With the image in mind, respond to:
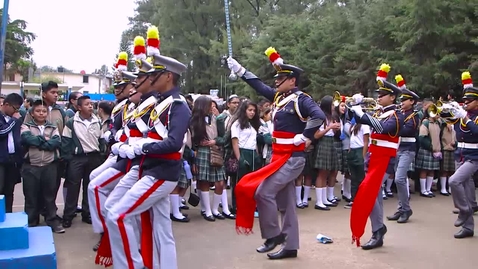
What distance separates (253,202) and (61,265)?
82.8 inches

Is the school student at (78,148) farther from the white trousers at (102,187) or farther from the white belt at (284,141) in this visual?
the white belt at (284,141)

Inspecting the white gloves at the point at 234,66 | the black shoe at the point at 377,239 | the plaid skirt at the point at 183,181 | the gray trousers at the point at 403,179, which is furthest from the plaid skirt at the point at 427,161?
the white gloves at the point at 234,66

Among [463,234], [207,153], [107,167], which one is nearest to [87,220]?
[207,153]

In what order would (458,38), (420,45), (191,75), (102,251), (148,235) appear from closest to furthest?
(148,235)
(102,251)
(458,38)
(420,45)
(191,75)

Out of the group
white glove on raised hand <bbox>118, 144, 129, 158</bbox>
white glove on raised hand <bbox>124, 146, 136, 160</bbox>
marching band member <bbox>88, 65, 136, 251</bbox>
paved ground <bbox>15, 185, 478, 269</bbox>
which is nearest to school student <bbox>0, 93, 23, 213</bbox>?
paved ground <bbox>15, 185, 478, 269</bbox>

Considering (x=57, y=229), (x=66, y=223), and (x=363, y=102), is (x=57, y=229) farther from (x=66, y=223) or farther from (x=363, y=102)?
(x=363, y=102)

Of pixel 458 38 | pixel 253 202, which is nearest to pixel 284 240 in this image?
pixel 253 202

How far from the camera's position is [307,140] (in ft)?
19.2

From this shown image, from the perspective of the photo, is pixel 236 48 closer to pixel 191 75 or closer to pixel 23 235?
pixel 191 75

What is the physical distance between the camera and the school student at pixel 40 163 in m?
6.82

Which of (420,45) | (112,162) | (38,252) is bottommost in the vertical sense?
(38,252)

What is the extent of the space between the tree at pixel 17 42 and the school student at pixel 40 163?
935 inches

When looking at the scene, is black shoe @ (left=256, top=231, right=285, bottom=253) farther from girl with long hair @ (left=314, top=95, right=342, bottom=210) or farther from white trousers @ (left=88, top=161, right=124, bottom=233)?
girl with long hair @ (left=314, top=95, right=342, bottom=210)

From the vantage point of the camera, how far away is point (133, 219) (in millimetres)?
4734
